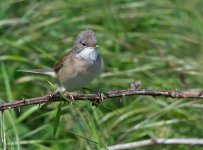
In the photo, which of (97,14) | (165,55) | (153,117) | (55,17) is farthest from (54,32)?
(153,117)

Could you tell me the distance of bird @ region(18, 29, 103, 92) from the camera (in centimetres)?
326

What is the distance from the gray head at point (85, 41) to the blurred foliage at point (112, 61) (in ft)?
1.16

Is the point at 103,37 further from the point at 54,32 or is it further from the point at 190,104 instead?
the point at 190,104

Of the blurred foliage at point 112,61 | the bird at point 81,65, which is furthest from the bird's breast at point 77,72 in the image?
the blurred foliage at point 112,61

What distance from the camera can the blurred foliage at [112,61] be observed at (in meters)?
3.82

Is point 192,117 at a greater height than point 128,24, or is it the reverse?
point 128,24

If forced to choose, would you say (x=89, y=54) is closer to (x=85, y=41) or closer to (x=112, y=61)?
(x=85, y=41)

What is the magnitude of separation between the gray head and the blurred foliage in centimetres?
35

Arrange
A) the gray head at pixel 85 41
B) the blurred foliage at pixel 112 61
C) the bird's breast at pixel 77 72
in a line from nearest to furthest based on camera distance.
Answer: the bird's breast at pixel 77 72 → the gray head at pixel 85 41 → the blurred foliage at pixel 112 61

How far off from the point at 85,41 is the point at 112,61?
1.25m

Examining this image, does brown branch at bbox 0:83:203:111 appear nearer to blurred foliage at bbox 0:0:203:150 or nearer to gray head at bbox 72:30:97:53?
blurred foliage at bbox 0:0:203:150

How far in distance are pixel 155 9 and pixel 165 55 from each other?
2.45 ft

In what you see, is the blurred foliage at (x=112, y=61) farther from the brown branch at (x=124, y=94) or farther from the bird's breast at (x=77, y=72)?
the brown branch at (x=124, y=94)

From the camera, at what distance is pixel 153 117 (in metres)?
3.92
